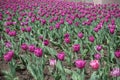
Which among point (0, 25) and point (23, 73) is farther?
point (0, 25)

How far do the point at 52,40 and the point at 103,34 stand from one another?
51.1 inches

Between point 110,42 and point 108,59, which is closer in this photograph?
point 108,59

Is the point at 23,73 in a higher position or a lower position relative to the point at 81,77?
lower

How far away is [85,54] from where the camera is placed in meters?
5.33

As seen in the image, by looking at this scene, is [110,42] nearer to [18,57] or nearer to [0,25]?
[18,57]

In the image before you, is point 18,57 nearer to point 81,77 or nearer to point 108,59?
point 108,59

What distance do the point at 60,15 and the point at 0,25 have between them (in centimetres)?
226

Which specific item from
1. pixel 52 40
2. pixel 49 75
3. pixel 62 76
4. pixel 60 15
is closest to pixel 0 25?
pixel 60 15

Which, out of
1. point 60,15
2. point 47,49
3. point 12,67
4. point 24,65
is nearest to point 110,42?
point 47,49

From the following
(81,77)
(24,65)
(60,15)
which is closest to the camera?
(81,77)

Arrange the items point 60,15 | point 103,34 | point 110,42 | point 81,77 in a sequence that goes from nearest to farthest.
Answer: point 81,77 → point 110,42 → point 103,34 → point 60,15

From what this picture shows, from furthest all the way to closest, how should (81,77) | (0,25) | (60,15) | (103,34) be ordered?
(60,15) → (0,25) → (103,34) → (81,77)

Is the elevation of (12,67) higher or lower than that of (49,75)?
higher

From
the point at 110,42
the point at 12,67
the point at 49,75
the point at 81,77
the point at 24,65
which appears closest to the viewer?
the point at 81,77
